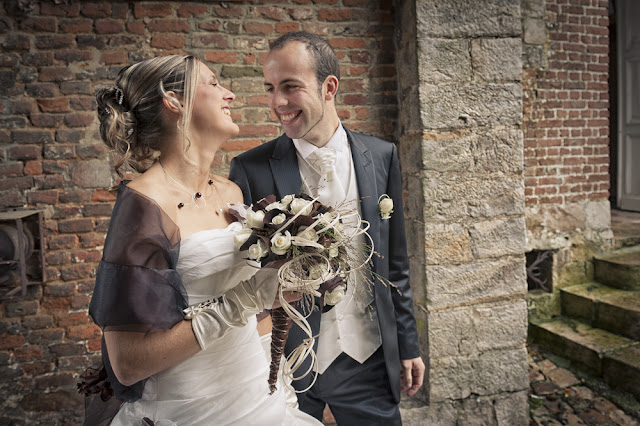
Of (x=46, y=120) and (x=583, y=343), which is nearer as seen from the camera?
(x=46, y=120)

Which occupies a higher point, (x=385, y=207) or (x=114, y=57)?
(x=114, y=57)

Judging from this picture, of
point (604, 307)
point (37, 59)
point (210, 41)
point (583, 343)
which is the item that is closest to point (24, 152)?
point (37, 59)

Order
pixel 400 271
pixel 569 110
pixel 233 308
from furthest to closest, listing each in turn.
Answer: pixel 569 110 → pixel 400 271 → pixel 233 308

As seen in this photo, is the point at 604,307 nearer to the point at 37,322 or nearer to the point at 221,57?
the point at 221,57

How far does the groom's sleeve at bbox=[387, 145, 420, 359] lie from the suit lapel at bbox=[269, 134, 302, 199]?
0.46 m

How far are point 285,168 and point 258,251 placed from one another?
0.71 metres

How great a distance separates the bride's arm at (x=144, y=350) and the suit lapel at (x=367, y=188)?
0.93m

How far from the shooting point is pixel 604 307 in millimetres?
4250

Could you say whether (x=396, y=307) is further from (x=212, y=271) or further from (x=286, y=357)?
(x=212, y=271)

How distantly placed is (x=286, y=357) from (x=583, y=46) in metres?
4.73

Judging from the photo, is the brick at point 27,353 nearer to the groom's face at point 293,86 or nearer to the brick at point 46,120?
the brick at point 46,120

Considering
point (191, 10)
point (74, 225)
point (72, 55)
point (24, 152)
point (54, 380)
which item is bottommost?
point (54, 380)

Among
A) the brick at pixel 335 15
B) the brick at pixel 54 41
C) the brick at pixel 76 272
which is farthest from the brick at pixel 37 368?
the brick at pixel 335 15

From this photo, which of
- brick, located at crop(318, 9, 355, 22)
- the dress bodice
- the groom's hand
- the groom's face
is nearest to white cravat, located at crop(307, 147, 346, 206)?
the groom's face
